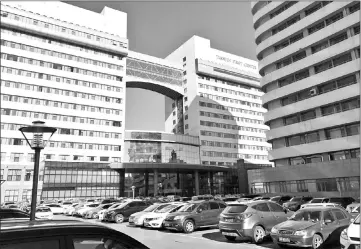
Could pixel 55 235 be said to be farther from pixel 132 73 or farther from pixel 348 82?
pixel 132 73

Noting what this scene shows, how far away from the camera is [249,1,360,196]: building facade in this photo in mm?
38719

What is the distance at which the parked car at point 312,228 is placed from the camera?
9.63 metres

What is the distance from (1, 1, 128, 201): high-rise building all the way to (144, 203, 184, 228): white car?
170 ft

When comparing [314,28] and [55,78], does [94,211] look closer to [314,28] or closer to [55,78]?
[314,28]

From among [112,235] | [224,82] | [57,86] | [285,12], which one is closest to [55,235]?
[112,235]

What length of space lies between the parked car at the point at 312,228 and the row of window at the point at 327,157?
32.0 meters

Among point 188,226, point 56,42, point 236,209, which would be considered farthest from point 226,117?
point 236,209

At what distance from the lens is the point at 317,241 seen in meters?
9.74

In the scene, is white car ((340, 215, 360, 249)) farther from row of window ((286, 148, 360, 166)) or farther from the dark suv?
row of window ((286, 148, 360, 166))

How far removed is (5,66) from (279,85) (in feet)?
185

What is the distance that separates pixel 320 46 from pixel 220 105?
1984 inches

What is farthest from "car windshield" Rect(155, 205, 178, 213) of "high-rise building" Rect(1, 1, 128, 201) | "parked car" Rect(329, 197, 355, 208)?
"high-rise building" Rect(1, 1, 128, 201)

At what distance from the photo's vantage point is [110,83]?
73.5m

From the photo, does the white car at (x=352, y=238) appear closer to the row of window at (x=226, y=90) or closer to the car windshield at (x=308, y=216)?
the car windshield at (x=308, y=216)
